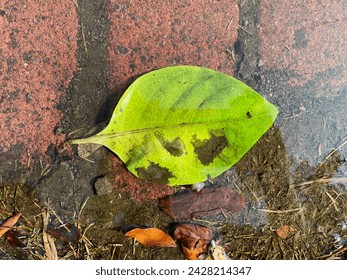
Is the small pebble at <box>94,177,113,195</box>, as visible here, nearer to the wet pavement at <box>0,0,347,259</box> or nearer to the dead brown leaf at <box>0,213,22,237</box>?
the wet pavement at <box>0,0,347,259</box>

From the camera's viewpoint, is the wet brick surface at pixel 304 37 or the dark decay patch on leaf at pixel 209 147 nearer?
the dark decay patch on leaf at pixel 209 147

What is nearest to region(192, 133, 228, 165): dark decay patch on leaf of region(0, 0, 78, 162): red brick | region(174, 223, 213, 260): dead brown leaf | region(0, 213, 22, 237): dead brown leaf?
region(174, 223, 213, 260): dead brown leaf

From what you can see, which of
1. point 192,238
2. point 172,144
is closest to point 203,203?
point 192,238

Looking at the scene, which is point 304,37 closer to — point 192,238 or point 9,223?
point 192,238

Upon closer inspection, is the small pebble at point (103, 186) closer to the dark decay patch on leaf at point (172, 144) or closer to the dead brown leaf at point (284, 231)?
the dark decay patch on leaf at point (172, 144)

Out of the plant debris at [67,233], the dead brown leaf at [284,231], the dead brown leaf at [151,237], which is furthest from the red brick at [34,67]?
the dead brown leaf at [284,231]

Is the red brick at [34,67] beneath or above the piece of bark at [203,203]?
above
